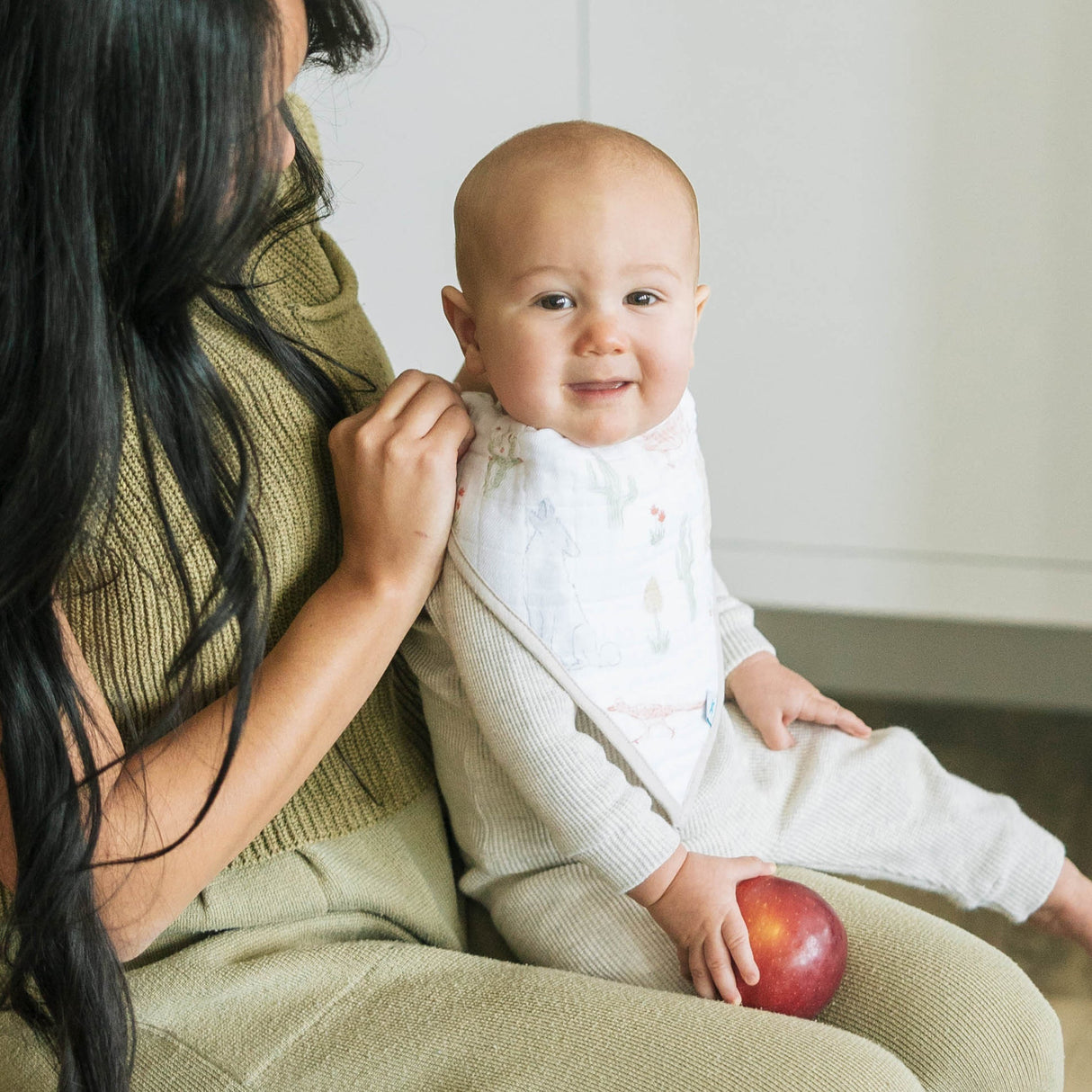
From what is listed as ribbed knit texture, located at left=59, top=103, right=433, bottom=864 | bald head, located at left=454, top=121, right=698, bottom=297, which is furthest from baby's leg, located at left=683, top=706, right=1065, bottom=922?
bald head, located at left=454, top=121, right=698, bottom=297

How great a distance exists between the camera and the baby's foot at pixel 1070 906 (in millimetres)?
962

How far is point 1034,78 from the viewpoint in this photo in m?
1.61

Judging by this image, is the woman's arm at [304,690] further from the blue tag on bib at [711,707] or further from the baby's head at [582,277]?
the blue tag on bib at [711,707]

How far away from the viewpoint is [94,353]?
2.09 ft

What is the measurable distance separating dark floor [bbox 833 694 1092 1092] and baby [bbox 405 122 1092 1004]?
673 mm

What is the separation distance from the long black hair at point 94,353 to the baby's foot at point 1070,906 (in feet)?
2.07

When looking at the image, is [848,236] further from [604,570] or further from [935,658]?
[604,570]

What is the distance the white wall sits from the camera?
1.64 meters

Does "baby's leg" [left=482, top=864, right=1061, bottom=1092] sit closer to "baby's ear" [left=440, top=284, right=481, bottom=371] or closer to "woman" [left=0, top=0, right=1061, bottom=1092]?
"woman" [left=0, top=0, right=1061, bottom=1092]

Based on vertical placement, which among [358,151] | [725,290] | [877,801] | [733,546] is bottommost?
[733,546]

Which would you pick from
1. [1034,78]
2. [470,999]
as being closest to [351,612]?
[470,999]

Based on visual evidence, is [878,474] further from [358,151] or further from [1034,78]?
[358,151]

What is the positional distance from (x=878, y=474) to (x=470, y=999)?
4.04ft

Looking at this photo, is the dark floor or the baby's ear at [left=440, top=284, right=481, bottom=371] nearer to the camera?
the baby's ear at [left=440, top=284, right=481, bottom=371]
